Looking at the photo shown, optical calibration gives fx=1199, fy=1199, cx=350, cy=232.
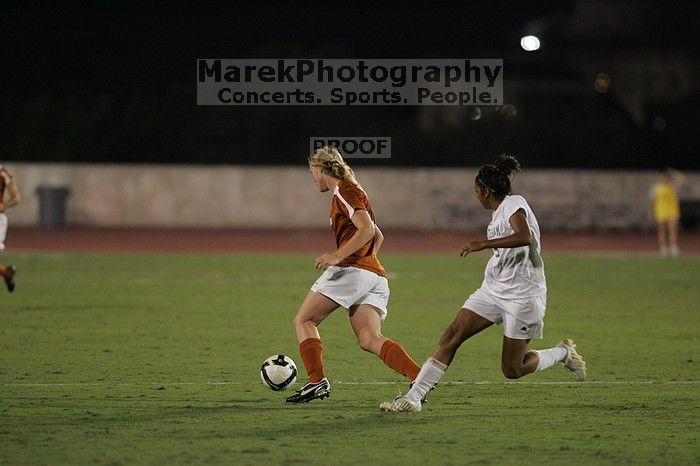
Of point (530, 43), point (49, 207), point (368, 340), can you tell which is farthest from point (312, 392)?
point (49, 207)

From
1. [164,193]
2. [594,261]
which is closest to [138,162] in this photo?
[164,193]

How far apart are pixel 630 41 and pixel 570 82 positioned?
8.87 metres

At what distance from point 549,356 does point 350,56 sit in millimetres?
41987

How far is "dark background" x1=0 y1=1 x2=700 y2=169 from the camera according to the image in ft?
138

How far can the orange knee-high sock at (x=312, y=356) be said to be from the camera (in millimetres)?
9391

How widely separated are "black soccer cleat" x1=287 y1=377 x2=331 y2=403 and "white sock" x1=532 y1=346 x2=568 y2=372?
5.47ft

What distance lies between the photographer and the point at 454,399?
31.8 feet

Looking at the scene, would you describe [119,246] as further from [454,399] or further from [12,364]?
[454,399]

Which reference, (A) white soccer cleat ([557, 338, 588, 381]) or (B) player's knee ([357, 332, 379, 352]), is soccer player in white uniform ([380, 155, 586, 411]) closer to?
(B) player's knee ([357, 332, 379, 352])

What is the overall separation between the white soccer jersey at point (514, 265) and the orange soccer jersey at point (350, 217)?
973 millimetres

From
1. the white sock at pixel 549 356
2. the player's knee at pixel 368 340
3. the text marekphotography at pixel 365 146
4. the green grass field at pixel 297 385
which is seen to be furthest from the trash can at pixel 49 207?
the white sock at pixel 549 356

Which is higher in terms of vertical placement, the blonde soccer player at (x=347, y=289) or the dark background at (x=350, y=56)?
the dark background at (x=350, y=56)

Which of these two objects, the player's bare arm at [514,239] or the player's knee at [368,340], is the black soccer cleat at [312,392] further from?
the player's bare arm at [514,239]

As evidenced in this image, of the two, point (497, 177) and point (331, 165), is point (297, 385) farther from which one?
point (497, 177)
